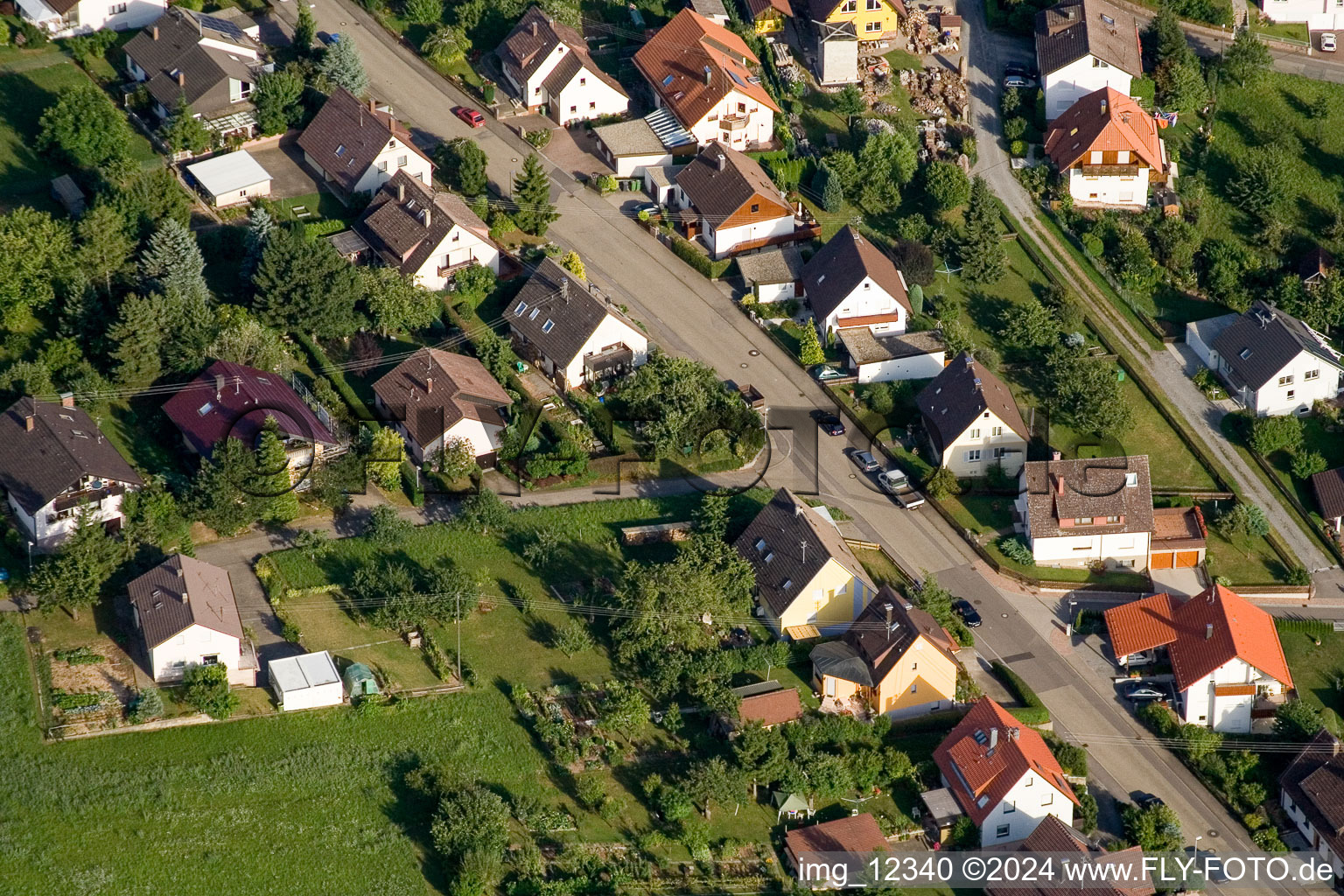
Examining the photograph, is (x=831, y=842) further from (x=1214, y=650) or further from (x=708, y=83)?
(x=708, y=83)

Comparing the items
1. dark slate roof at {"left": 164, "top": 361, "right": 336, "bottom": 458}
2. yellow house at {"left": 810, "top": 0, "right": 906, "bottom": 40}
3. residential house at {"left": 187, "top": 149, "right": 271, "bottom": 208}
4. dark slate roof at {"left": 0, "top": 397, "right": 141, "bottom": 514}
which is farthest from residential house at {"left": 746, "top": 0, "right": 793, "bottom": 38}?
dark slate roof at {"left": 0, "top": 397, "right": 141, "bottom": 514}

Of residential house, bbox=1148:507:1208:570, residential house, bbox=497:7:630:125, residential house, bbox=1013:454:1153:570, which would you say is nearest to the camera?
residential house, bbox=1013:454:1153:570

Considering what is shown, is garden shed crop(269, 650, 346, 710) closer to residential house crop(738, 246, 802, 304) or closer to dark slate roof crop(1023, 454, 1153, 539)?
dark slate roof crop(1023, 454, 1153, 539)

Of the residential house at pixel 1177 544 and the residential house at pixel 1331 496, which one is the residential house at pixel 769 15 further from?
the residential house at pixel 1331 496

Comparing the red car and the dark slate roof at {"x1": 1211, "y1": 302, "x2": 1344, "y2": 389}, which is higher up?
the red car

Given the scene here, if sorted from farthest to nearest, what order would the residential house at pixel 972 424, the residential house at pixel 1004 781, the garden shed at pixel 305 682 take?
the residential house at pixel 972 424 → the garden shed at pixel 305 682 → the residential house at pixel 1004 781

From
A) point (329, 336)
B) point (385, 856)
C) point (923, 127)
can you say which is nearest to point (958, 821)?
point (385, 856)

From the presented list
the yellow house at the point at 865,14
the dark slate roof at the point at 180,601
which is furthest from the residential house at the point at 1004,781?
the yellow house at the point at 865,14
